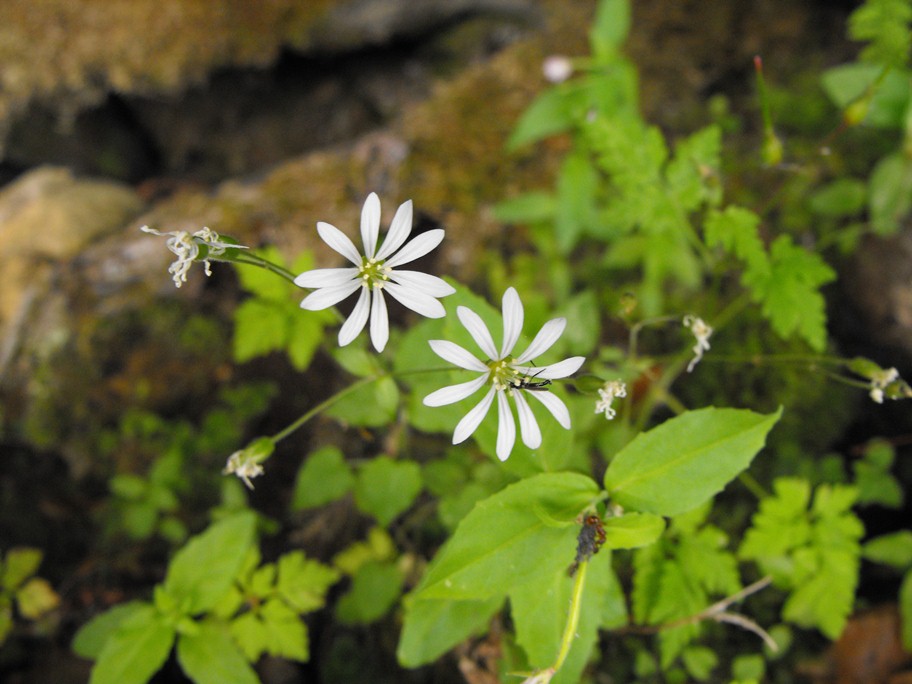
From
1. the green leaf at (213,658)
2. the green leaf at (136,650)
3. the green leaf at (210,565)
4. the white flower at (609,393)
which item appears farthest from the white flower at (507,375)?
the green leaf at (136,650)

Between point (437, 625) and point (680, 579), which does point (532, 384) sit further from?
point (680, 579)

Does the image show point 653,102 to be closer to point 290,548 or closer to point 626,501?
point 626,501

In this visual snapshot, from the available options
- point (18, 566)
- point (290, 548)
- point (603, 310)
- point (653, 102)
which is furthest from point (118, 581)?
point (653, 102)

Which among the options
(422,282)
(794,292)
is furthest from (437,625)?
(794,292)

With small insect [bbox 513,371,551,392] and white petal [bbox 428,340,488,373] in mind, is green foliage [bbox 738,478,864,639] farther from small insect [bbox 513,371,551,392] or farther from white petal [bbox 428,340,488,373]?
white petal [bbox 428,340,488,373]

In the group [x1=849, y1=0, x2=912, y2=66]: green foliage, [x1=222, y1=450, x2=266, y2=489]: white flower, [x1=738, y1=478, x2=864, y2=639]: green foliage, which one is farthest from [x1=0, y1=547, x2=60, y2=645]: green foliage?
[x1=849, y1=0, x2=912, y2=66]: green foliage
